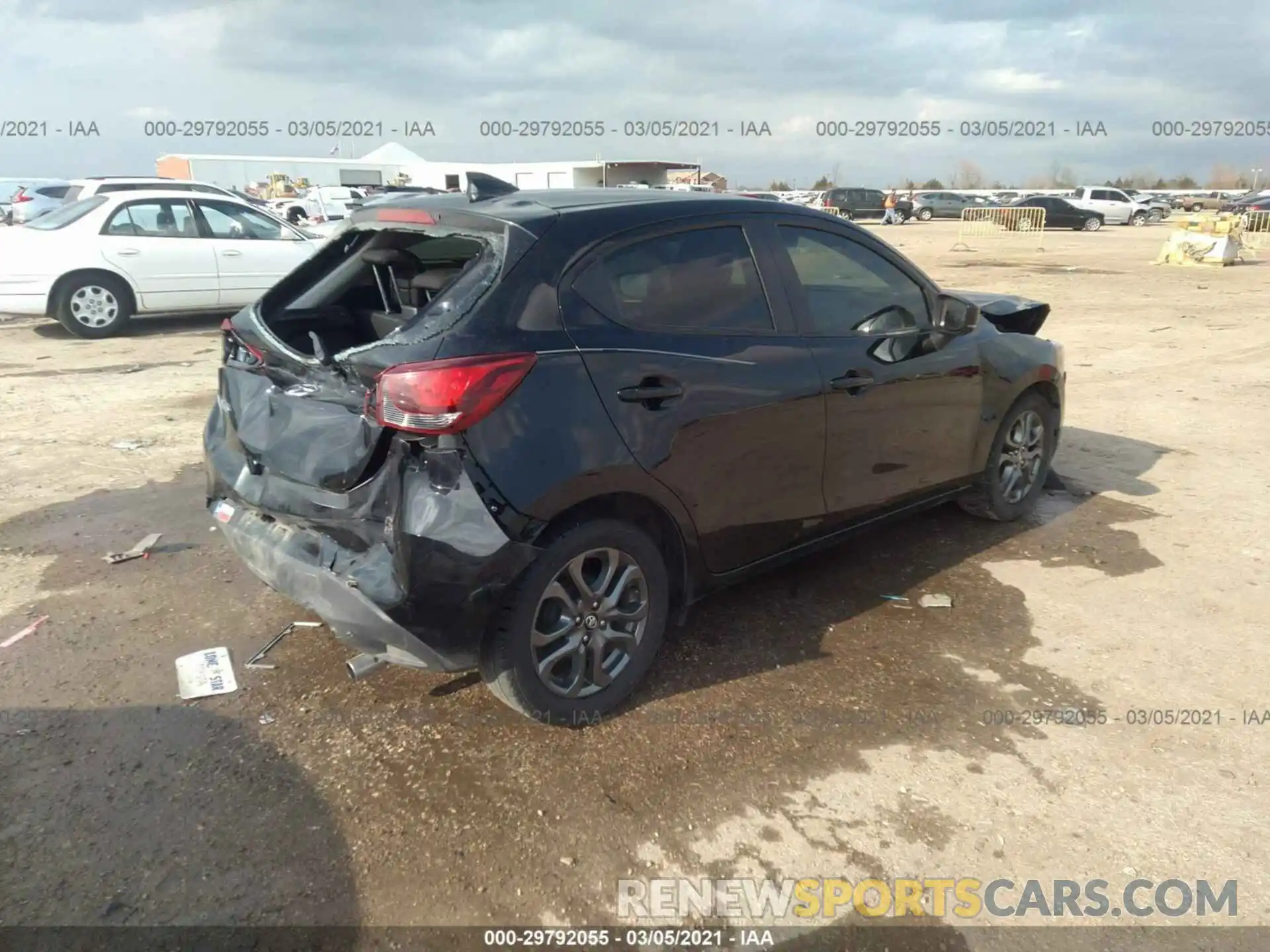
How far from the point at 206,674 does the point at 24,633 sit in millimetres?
948

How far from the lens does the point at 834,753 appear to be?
10.0ft

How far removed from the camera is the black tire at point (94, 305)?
10445mm

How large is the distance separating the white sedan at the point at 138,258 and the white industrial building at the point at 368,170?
112 ft

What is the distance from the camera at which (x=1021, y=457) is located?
16.5 ft

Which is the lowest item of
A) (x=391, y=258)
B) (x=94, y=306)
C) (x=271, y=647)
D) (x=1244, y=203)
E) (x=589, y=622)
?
(x=271, y=647)

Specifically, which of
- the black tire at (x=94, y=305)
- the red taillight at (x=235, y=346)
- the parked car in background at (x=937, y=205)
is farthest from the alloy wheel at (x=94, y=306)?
the parked car in background at (x=937, y=205)

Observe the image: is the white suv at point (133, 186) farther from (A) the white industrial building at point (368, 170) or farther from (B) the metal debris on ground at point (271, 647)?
(A) the white industrial building at point (368, 170)

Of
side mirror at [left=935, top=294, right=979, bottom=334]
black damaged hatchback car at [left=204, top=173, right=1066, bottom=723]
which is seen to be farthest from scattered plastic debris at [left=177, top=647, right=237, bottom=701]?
side mirror at [left=935, top=294, right=979, bottom=334]

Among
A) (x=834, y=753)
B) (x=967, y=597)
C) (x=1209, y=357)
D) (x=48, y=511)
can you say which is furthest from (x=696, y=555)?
(x=1209, y=357)

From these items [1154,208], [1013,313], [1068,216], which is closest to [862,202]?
[1068,216]

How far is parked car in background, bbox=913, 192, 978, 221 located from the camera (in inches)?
1912

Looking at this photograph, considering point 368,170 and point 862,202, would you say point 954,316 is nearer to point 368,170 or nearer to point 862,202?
point 862,202

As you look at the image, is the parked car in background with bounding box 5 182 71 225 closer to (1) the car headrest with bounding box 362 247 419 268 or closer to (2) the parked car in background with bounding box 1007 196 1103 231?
(1) the car headrest with bounding box 362 247 419 268

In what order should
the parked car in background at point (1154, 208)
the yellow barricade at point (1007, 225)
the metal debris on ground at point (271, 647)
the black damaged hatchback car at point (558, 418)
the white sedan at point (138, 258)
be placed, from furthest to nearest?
the parked car in background at point (1154, 208)
the yellow barricade at point (1007, 225)
the white sedan at point (138, 258)
the metal debris on ground at point (271, 647)
the black damaged hatchback car at point (558, 418)
